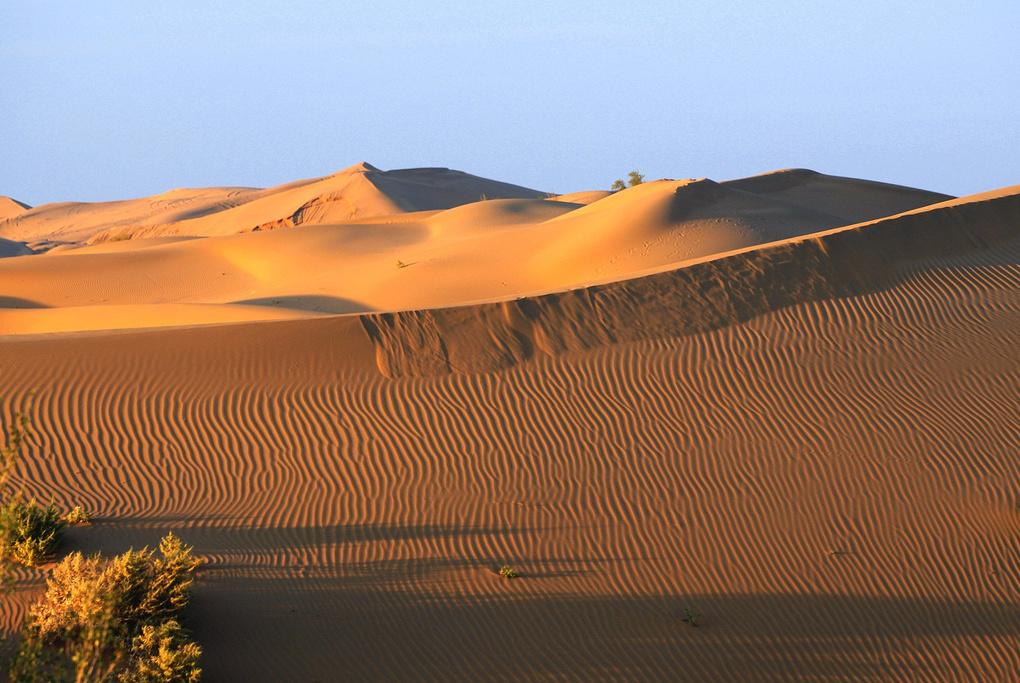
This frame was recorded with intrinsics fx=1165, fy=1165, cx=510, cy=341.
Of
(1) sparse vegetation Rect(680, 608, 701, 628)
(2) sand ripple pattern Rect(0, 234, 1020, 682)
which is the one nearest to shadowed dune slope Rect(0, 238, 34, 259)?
(2) sand ripple pattern Rect(0, 234, 1020, 682)

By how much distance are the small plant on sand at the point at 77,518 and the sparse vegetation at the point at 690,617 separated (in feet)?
16.4

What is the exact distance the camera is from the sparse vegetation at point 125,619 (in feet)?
23.9

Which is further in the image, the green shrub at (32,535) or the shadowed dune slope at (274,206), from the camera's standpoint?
the shadowed dune slope at (274,206)

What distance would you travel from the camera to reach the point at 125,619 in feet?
25.8

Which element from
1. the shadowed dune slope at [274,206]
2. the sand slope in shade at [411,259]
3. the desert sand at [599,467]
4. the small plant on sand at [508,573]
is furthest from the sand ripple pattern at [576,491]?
the shadowed dune slope at [274,206]

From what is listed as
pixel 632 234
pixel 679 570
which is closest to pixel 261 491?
pixel 679 570

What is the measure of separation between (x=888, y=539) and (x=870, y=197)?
95.0 feet

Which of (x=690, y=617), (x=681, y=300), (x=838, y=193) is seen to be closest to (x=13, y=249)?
(x=838, y=193)

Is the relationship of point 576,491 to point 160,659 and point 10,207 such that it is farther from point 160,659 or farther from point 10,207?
point 10,207

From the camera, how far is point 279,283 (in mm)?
29812

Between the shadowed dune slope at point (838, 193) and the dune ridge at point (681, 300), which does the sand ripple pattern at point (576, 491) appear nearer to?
the dune ridge at point (681, 300)

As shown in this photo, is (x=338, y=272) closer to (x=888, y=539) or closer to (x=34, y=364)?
(x=34, y=364)

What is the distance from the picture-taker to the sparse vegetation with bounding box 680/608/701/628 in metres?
9.08

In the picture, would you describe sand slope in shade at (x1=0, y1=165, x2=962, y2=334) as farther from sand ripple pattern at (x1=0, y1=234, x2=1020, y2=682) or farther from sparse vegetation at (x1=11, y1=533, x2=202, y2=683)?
sparse vegetation at (x1=11, y1=533, x2=202, y2=683)
